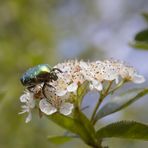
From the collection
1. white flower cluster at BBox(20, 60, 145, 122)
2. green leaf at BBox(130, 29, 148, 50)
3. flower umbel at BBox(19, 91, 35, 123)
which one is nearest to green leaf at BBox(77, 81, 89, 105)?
white flower cluster at BBox(20, 60, 145, 122)

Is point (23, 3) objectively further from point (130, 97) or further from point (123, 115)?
point (130, 97)

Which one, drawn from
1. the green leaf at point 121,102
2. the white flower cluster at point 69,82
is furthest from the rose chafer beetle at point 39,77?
the green leaf at point 121,102

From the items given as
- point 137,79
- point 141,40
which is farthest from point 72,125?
point 141,40

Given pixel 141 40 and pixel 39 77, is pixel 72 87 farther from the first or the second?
pixel 141 40

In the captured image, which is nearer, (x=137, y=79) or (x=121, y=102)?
(x=121, y=102)

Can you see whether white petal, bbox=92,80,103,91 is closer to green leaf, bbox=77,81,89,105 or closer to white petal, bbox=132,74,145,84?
green leaf, bbox=77,81,89,105

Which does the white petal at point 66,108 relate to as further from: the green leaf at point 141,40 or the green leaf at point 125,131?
the green leaf at point 141,40
